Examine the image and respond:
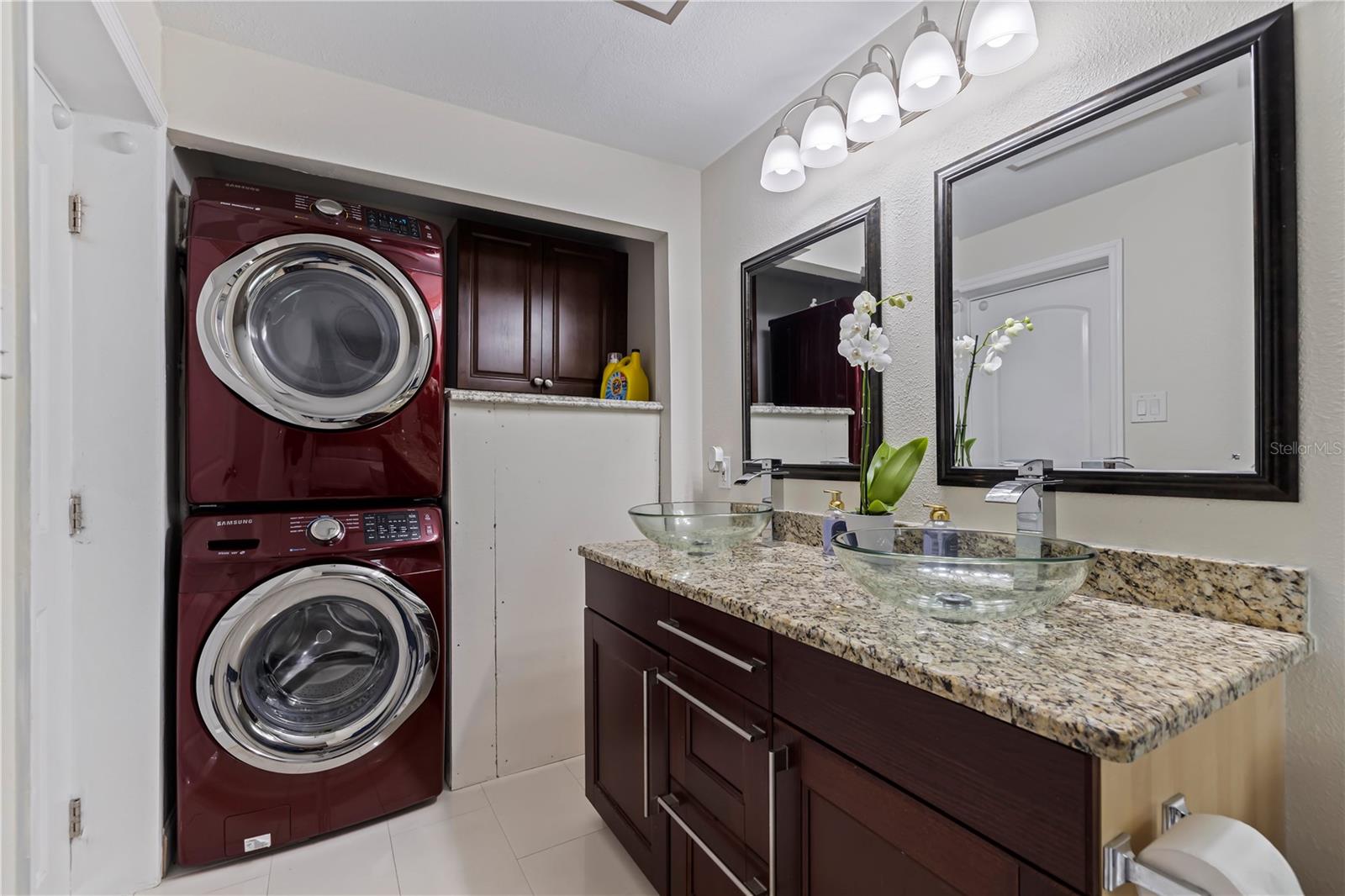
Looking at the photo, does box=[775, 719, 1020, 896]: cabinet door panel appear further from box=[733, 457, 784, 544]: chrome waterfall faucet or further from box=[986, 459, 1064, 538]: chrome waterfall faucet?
box=[733, 457, 784, 544]: chrome waterfall faucet

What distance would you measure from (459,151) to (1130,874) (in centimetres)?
240

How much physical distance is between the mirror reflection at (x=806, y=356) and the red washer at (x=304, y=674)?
47.7 inches

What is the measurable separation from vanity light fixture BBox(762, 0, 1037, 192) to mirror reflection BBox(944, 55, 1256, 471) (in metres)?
0.21

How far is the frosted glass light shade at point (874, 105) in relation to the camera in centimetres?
152

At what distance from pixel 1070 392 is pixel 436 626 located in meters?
1.87

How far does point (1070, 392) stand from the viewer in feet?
4.07

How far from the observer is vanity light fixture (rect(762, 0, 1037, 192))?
1.25 m

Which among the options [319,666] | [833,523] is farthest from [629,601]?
→ [319,666]

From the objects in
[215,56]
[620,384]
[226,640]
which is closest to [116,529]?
[226,640]

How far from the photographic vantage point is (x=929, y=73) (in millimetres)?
1355

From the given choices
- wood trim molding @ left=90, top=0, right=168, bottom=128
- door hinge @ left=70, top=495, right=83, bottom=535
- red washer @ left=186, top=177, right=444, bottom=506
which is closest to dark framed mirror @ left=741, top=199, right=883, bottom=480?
red washer @ left=186, top=177, right=444, bottom=506

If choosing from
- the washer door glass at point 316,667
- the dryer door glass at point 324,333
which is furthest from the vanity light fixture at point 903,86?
the washer door glass at point 316,667

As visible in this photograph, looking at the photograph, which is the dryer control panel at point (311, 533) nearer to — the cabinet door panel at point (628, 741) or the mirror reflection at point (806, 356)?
the cabinet door panel at point (628, 741)

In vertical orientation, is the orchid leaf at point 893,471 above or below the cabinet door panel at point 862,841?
above
